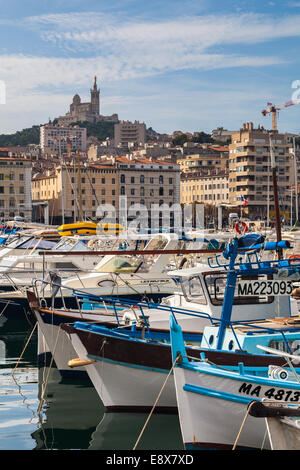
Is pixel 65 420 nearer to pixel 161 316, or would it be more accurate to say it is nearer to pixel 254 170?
pixel 161 316

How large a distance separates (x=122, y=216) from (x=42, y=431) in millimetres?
100223

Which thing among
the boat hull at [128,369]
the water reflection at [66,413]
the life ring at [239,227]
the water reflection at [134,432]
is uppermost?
the life ring at [239,227]

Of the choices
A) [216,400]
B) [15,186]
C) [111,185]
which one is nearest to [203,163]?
[111,185]

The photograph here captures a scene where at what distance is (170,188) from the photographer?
117812 mm

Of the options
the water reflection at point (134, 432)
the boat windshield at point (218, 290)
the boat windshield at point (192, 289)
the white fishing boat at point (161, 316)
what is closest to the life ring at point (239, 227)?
the white fishing boat at point (161, 316)

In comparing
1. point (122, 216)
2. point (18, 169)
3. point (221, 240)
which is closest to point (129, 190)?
point (122, 216)

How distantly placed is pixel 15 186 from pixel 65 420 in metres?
97.9

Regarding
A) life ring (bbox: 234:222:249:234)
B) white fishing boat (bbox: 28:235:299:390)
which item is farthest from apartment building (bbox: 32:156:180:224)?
white fishing boat (bbox: 28:235:299:390)

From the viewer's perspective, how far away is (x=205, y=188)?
127812 mm

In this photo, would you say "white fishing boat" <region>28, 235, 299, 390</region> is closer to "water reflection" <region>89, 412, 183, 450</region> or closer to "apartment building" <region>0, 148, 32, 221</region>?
"water reflection" <region>89, 412, 183, 450</region>

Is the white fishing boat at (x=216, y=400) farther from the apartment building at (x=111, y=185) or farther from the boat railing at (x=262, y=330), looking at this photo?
the apartment building at (x=111, y=185)

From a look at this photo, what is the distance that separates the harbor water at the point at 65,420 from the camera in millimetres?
12594

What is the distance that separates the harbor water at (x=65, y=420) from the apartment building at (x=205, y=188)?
105 m
